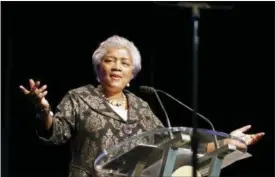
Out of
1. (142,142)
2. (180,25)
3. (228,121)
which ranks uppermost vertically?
(180,25)

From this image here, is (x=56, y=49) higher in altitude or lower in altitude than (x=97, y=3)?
lower

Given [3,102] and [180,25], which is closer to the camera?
[3,102]

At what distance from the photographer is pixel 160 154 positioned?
1855mm

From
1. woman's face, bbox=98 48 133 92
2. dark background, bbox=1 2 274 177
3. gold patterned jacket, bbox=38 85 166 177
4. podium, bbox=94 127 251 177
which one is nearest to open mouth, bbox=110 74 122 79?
woman's face, bbox=98 48 133 92

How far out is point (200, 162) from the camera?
1938mm

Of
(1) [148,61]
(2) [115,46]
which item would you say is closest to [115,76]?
(2) [115,46]

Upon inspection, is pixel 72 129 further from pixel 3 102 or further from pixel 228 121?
pixel 228 121

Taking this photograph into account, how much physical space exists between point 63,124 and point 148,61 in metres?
1.45

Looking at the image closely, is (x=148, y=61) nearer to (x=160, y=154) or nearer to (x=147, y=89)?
(x=147, y=89)

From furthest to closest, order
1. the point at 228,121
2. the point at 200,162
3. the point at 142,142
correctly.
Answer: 1. the point at 228,121
2. the point at 200,162
3. the point at 142,142

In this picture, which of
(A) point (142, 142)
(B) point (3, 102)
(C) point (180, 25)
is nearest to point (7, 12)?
(B) point (3, 102)

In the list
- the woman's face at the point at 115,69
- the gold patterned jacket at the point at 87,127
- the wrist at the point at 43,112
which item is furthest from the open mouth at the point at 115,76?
the wrist at the point at 43,112

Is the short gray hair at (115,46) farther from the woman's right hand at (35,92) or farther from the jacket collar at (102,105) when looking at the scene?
the woman's right hand at (35,92)

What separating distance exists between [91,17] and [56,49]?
291 mm
